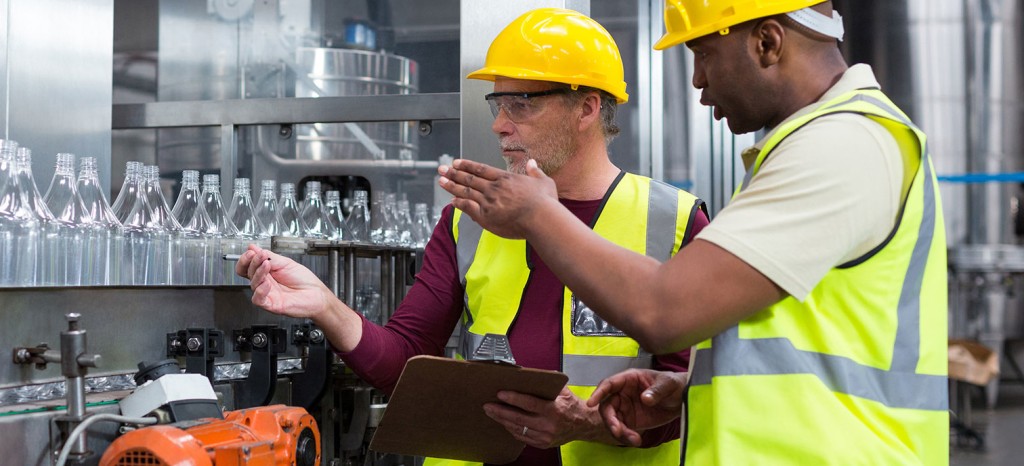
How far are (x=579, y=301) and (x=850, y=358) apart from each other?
2.18 feet

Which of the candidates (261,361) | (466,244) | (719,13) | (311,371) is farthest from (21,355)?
(719,13)

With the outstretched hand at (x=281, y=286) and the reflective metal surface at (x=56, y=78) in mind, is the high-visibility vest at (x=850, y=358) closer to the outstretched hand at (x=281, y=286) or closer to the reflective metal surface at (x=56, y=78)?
the outstretched hand at (x=281, y=286)

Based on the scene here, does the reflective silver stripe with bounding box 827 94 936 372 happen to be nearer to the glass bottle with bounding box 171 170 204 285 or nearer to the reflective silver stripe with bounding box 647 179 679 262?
the reflective silver stripe with bounding box 647 179 679 262

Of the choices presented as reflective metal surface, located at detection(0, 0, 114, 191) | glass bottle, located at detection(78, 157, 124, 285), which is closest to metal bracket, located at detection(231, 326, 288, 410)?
glass bottle, located at detection(78, 157, 124, 285)

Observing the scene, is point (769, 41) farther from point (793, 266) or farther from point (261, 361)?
point (261, 361)

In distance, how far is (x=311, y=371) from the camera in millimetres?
2143

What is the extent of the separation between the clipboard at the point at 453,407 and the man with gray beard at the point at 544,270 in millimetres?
67

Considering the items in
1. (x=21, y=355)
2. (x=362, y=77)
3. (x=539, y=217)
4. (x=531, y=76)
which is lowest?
(x=21, y=355)

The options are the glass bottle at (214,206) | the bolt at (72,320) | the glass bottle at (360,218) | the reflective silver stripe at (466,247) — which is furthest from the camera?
the glass bottle at (360,218)

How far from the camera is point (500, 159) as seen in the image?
2.25 metres

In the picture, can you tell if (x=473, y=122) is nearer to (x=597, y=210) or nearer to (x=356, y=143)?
(x=597, y=210)

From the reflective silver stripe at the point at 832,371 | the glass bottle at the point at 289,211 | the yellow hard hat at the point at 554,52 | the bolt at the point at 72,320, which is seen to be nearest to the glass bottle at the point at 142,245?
the bolt at the point at 72,320

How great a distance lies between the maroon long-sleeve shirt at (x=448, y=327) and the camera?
1.79 metres

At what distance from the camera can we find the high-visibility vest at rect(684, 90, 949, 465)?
44.8 inches
